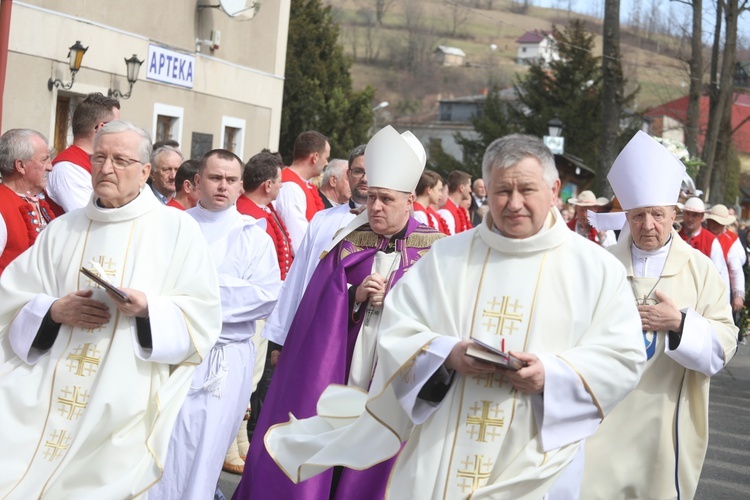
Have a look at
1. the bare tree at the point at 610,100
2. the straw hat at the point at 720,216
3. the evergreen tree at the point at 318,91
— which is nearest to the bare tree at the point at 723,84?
the bare tree at the point at 610,100

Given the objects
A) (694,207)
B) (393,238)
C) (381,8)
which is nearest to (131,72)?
(694,207)

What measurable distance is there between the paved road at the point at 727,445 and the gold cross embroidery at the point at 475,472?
3635mm

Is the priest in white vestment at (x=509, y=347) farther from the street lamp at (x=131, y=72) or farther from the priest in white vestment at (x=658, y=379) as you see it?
the street lamp at (x=131, y=72)

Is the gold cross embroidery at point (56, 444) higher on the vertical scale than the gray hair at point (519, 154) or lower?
lower

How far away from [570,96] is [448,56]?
222 ft

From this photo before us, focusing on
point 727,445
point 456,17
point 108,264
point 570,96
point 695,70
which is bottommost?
point 727,445

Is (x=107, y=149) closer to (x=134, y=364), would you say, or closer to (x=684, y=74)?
(x=134, y=364)

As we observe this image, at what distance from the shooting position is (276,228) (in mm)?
8727

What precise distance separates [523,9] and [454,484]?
139006mm

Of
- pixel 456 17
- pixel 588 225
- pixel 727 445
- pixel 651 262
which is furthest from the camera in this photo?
pixel 456 17

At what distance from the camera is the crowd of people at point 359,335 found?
425 centimetres

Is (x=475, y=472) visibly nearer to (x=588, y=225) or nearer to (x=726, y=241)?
(x=588, y=225)

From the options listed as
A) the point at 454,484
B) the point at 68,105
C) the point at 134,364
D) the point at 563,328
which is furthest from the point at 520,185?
the point at 68,105

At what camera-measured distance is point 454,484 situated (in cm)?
426
